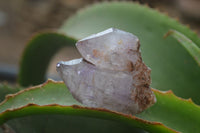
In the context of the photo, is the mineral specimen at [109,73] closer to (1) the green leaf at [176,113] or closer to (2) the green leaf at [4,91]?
(1) the green leaf at [176,113]

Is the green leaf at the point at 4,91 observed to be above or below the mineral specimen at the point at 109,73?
below

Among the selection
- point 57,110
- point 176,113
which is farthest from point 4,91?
point 176,113

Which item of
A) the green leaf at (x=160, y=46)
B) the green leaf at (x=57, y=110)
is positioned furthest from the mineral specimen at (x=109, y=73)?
the green leaf at (x=160, y=46)

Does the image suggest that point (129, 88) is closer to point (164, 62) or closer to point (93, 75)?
point (93, 75)

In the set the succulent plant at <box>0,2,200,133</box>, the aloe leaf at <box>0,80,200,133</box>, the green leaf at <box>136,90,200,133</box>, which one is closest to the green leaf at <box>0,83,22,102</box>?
the succulent plant at <box>0,2,200,133</box>

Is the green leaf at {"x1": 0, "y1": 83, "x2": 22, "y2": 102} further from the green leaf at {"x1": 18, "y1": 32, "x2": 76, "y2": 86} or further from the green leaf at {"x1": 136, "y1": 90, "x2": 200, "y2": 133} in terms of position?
the green leaf at {"x1": 136, "y1": 90, "x2": 200, "y2": 133}

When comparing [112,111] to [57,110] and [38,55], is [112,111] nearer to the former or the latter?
[57,110]
